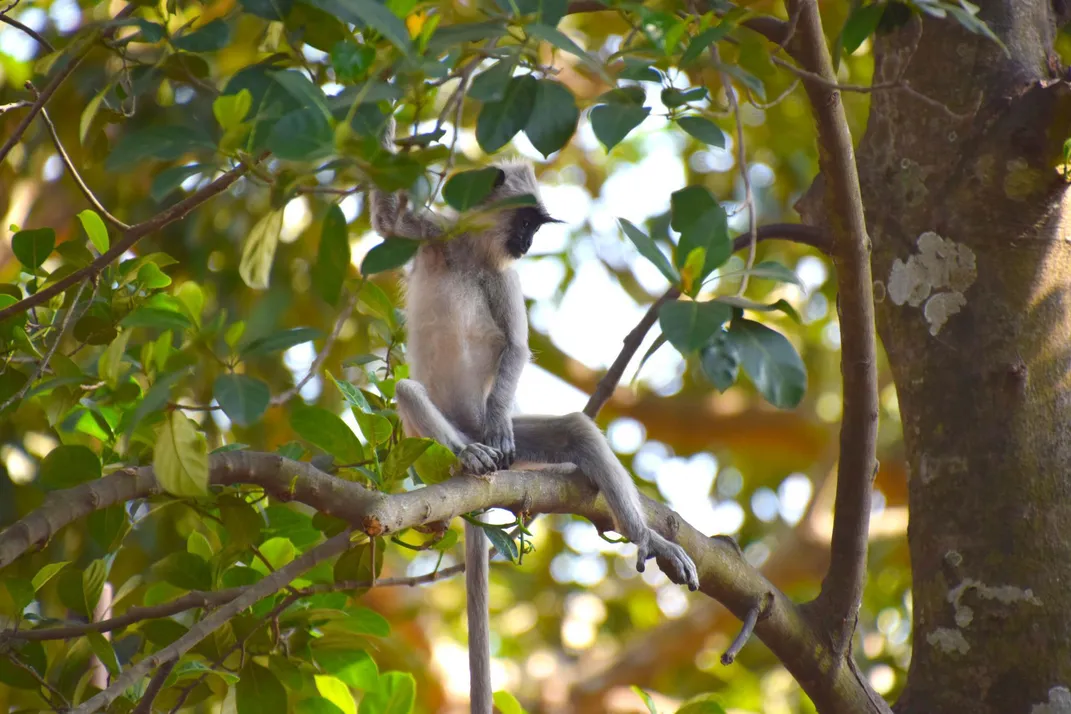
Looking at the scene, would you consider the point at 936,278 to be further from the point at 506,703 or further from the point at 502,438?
the point at 506,703

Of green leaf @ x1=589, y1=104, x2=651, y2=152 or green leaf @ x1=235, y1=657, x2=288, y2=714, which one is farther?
green leaf @ x1=235, y1=657, x2=288, y2=714

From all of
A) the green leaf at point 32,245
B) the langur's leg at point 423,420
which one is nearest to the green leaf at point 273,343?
the green leaf at point 32,245

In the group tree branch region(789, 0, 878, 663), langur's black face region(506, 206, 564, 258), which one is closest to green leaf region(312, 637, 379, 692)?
tree branch region(789, 0, 878, 663)

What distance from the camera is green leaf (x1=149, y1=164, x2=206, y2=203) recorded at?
4.84 feet

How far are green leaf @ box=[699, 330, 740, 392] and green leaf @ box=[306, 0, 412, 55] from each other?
568 millimetres

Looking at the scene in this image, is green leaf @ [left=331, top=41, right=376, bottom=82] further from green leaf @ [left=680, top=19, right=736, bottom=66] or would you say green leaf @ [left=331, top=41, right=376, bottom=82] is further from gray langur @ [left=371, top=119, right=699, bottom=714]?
gray langur @ [left=371, top=119, right=699, bottom=714]

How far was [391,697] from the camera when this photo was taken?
2.52 meters

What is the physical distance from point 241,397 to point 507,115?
0.61m

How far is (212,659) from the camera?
2340 mm

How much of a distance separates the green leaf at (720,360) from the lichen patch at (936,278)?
139 cm

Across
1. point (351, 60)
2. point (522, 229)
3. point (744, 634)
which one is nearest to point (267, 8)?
point (351, 60)

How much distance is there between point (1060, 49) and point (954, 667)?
1.75 metres

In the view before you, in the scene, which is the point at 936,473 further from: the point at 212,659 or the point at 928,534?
the point at 212,659

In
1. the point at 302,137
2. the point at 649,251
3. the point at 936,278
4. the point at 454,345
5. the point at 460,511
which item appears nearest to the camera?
the point at 302,137
